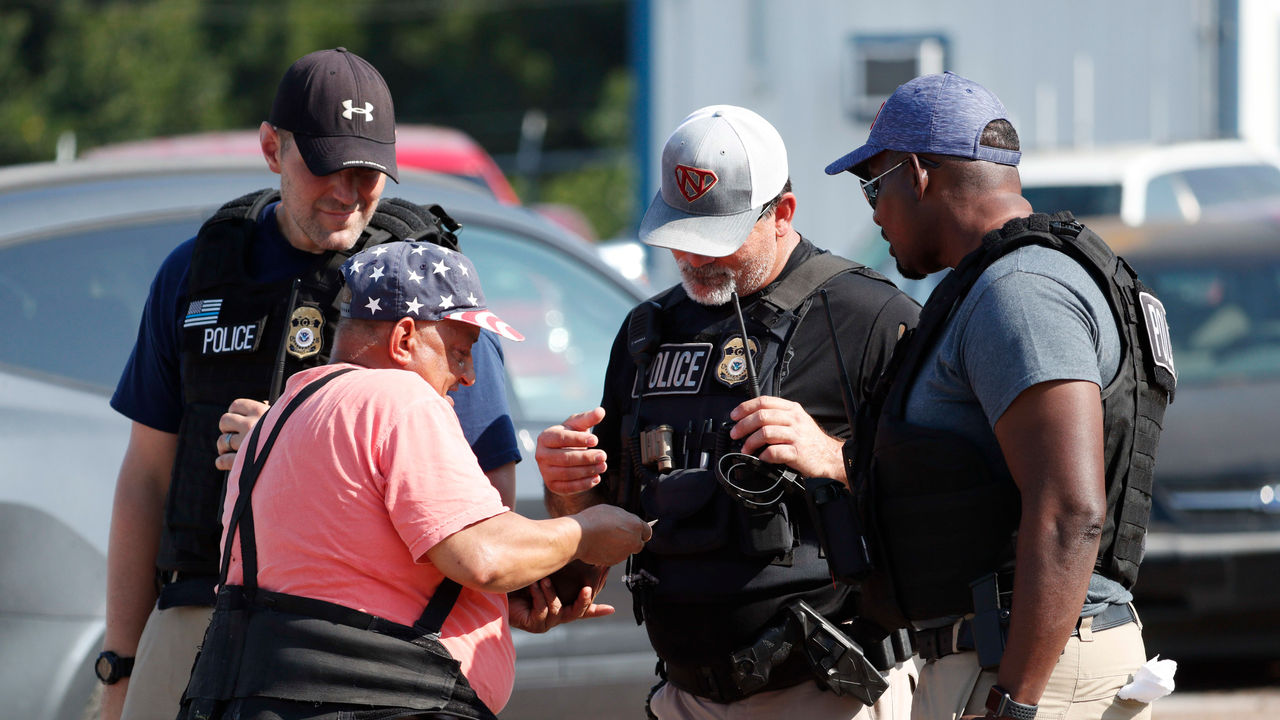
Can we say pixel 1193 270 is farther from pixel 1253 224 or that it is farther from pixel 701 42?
pixel 701 42

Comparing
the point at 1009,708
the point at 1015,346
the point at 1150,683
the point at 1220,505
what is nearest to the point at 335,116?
the point at 1015,346

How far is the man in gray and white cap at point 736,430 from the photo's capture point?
9.84 ft

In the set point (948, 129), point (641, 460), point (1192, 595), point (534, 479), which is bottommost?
point (1192, 595)

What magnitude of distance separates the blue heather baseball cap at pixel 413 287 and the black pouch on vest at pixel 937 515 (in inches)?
31.0

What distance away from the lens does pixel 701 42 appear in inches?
563

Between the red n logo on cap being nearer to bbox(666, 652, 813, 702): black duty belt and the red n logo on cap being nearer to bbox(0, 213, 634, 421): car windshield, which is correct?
bbox(666, 652, 813, 702): black duty belt

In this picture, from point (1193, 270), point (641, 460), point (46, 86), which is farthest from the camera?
point (46, 86)

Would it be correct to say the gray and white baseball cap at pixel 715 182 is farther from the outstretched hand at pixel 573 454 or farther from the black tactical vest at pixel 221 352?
the black tactical vest at pixel 221 352

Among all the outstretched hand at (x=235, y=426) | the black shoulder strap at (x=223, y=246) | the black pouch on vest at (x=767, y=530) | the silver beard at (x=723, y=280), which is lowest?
the black pouch on vest at (x=767, y=530)

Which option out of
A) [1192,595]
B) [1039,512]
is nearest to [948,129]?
[1039,512]

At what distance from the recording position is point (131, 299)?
13.8 feet

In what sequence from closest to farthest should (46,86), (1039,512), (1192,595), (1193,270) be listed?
(1039,512), (1192,595), (1193,270), (46,86)

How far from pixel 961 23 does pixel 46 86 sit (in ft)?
77.0

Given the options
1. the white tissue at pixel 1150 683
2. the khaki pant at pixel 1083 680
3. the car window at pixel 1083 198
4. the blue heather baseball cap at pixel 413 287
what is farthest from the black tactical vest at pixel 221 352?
the car window at pixel 1083 198
